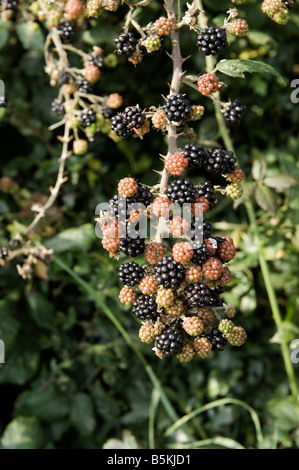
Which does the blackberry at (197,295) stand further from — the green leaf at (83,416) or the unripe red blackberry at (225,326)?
the green leaf at (83,416)

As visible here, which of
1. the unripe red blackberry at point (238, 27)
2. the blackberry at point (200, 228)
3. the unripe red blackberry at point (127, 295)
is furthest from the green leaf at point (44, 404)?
Result: the unripe red blackberry at point (238, 27)

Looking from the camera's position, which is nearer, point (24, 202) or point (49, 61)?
point (49, 61)

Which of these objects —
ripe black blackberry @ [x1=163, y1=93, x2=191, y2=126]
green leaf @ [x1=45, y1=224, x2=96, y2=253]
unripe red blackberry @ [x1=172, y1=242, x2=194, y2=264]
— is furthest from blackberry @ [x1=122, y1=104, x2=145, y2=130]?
green leaf @ [x1=45, y1=224, x2=96, y2=253]

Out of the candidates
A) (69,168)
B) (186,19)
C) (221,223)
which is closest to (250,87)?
(221,223)

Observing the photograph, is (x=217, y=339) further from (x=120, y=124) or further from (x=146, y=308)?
(x=120, y=124)

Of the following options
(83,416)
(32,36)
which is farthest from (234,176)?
(83,416)

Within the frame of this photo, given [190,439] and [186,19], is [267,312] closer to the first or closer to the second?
[190,439]

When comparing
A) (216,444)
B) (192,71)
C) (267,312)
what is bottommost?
(216,444)
